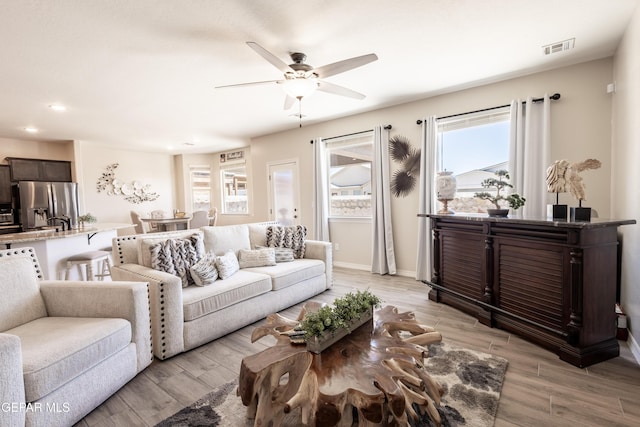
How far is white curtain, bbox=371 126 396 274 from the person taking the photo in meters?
4.68

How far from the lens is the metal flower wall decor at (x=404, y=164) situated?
4.44 meters

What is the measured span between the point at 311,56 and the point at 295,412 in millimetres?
3004

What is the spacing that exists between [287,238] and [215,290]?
4.55 ft

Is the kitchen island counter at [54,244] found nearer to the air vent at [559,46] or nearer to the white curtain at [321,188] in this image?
the white curtain at [321,188]

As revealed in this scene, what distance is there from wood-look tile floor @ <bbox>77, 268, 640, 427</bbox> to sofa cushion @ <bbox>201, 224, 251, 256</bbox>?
987 mm

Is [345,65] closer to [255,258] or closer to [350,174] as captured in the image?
[255,258]

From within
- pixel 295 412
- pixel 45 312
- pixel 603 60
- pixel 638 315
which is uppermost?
pixel 603 60

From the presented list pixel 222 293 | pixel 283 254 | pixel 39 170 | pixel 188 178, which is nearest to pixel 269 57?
pixel 222 293

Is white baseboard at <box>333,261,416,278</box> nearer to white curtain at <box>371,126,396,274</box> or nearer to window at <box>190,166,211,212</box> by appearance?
white curtain at <box>371,126,396,274</box>

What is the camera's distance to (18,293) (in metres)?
1.92

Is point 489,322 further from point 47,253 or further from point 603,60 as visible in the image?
point 47,253

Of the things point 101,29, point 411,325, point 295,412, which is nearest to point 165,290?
point 295,412

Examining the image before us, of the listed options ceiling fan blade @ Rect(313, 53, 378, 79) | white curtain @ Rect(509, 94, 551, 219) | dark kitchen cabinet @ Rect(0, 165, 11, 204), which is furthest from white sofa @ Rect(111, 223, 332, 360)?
dark kitchen cabinet @ Rect(0, 165, 11, 204)

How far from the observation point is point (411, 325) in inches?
73.3
